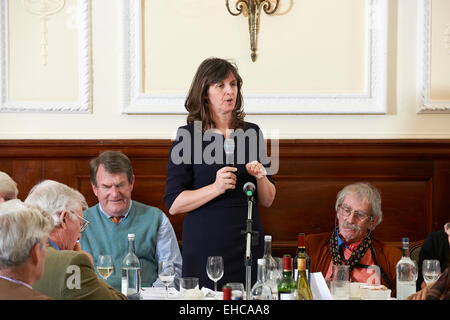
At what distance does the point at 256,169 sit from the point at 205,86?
505mm

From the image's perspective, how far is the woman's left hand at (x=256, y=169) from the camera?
265cm

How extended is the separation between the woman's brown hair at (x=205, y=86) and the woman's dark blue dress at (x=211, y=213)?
0.08 metres

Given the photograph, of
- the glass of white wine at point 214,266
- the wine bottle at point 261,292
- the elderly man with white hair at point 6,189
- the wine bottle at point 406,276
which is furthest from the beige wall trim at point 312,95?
the wine bottle at point 261,292

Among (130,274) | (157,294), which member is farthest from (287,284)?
(130,274)

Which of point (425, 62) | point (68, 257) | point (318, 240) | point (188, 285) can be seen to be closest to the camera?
point (68, 257)

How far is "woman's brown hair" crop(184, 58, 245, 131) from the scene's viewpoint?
9.32 ft

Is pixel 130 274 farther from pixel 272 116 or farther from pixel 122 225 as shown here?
pixel 272 116

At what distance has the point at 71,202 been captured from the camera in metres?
2.38

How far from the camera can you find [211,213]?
278 centimetres

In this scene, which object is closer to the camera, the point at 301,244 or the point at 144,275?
the point at 301,244

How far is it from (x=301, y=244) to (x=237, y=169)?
25.7 inches

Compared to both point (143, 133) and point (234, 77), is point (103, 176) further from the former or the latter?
point (234, 77)

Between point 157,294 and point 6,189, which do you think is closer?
point 157,294

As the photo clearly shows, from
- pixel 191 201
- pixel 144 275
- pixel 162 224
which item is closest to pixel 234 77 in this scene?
pixel 191 201
